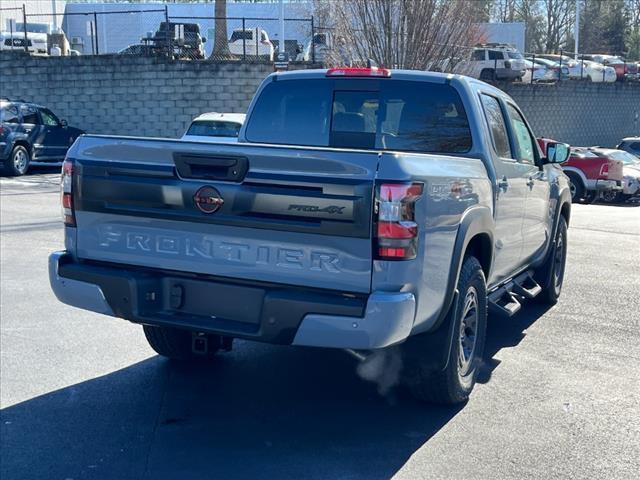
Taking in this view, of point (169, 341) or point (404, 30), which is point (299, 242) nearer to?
point (169, 341)

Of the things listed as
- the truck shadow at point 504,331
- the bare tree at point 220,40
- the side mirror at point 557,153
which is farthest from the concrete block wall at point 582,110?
the side mirror at point 557,153

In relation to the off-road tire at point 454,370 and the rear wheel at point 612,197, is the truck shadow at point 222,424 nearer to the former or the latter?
the off-road tire at point 454,370

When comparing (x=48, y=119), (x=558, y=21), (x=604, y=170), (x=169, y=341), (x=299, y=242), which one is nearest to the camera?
(x=299, y=242)

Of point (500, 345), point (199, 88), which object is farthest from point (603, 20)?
point (500, 345)

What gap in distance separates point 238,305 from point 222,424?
0.94 meters

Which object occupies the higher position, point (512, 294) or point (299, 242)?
point (299, 242)

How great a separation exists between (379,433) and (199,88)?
70.0ft

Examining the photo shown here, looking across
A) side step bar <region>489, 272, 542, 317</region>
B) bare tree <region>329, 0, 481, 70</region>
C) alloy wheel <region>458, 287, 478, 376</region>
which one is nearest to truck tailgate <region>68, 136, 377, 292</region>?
alloy wheel <region>458, 287, 478, 376</region>

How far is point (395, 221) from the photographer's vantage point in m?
4.14

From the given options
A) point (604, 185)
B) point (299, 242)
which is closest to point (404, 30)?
point (604, 185)

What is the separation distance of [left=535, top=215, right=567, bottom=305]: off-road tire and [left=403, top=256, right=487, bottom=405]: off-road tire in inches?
100

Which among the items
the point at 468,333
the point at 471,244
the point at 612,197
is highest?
the point at 471,244

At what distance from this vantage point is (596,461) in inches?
176

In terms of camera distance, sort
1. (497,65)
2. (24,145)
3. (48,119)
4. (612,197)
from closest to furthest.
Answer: (612,197) < (24,145) < (48,119) < (497,65)
